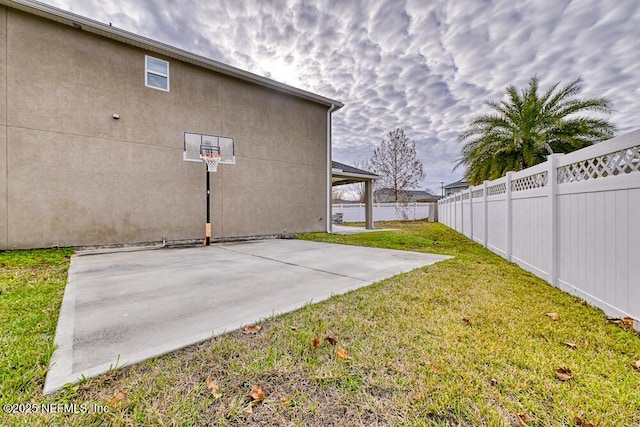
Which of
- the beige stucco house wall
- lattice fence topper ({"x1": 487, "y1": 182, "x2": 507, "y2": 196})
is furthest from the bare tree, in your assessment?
lattice fence topper ({"x1": 487, "y1": 182, "x2": 507, "y2": 196})

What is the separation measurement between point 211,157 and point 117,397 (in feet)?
27.2

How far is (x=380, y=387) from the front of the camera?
5.38ft

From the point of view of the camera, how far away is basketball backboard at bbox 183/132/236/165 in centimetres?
880

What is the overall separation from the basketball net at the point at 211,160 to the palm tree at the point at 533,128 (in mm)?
9290

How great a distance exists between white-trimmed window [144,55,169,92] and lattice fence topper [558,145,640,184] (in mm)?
9741

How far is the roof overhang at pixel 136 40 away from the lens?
6531mm

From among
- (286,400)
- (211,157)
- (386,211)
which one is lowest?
(286,400)

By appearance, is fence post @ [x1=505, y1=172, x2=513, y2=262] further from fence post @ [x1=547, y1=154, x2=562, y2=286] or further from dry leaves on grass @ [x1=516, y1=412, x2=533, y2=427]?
dry leaves on grass @ [x1=516, y1=412, x2=533, y2=427]

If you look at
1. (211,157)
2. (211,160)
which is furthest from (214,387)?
(211,157)

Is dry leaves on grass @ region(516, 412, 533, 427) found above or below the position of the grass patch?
below

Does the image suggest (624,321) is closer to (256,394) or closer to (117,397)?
(256,394)

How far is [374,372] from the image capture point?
5.82 ft

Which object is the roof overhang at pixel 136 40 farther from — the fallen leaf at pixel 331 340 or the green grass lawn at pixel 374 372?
the fallen leaf at pixel 331 340

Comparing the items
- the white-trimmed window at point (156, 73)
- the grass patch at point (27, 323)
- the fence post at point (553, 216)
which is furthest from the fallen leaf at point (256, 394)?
the white-trimmed window at point (156, 73)
